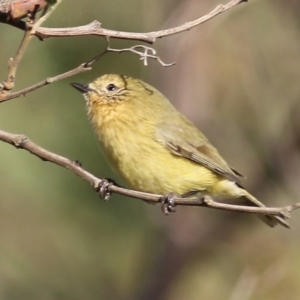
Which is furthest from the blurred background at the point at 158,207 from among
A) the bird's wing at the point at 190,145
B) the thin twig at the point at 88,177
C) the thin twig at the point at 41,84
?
the thin twig at the point at 41,84

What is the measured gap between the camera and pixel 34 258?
6625mm

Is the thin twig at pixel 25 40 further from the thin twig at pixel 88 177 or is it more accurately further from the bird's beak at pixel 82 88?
the bird's beak at pixel 82 88

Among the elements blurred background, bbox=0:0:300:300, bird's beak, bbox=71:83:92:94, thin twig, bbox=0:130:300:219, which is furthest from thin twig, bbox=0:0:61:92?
blurred background, bbox=0:0:300:300

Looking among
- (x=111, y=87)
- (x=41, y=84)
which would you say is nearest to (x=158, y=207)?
(x=111, y=87)

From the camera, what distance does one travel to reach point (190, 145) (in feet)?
14.0

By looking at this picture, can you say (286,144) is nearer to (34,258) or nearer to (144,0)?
(144,0)

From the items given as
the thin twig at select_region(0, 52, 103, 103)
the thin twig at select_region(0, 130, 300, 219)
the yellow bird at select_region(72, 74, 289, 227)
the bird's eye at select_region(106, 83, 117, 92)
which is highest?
the bird's eye at select_region(106, 83, 117, 92)

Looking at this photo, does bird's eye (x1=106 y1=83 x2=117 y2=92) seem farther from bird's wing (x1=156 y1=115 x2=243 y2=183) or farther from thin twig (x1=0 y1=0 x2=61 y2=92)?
thin twig (x1=0 y1=0 x2=61 y2=92)

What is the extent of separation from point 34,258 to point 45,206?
55cm

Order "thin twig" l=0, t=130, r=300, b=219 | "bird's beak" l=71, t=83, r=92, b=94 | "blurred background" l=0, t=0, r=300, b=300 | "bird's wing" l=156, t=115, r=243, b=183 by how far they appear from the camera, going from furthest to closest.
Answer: "blurred background" l=0, t=0, r=300, b=300, "bird's wing" l=156, t=115, r=243, b=183, "bird's beak" l=71, t=83, r=92, b=94, "thin twig" l=0, t=130, r=300, b=219

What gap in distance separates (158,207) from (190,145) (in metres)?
1.93

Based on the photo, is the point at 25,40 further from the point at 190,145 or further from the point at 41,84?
the point at 190,145

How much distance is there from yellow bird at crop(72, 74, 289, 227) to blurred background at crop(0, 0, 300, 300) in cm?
124

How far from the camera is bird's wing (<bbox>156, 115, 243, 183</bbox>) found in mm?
4086
